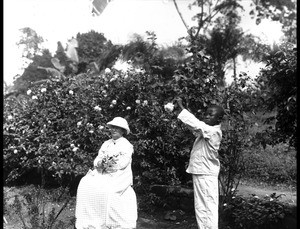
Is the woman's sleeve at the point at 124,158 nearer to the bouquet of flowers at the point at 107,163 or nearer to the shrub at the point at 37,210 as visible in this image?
the bouquet of flowers at the point at 107,163

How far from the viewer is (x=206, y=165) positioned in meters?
4.10

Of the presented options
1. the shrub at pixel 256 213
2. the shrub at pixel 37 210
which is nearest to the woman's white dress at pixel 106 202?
the shrub at pixel 37 210

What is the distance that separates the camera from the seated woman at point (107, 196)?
4152 mm

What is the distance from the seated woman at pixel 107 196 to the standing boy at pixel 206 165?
2.62ft

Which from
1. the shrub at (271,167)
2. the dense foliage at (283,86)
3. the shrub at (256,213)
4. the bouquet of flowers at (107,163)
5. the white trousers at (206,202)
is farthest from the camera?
the shrub at (271,167)

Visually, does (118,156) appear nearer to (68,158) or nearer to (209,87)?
(209,87)

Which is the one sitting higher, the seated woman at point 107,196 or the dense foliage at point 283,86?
the dense foliage at point 283,86

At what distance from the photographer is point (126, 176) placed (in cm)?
440

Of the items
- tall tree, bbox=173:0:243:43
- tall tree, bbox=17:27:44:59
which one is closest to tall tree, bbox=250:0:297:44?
tall tree, bbox=173:0:243:43

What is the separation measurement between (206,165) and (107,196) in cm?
119

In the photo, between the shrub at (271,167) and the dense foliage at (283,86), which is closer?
the dense foliage at (283,86)

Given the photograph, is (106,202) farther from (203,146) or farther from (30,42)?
(30,42)

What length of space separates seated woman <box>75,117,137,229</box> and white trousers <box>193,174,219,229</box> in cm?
80

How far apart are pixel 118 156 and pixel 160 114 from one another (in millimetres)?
1776
